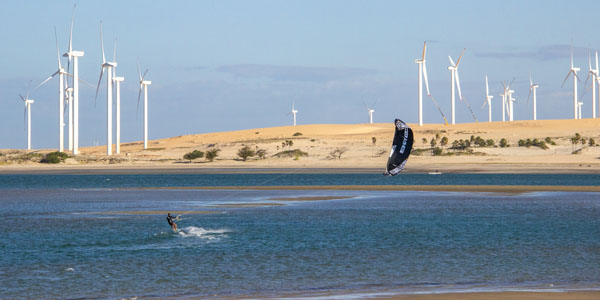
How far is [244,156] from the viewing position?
121 metres

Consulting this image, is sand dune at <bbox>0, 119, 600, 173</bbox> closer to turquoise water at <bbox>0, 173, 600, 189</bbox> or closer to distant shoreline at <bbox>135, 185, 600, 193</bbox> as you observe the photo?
turquoise water at <bbox>0, 173, 600, 189</bbox>

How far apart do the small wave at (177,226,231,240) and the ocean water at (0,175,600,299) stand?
9 centimetres

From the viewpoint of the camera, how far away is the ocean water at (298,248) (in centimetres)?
2105

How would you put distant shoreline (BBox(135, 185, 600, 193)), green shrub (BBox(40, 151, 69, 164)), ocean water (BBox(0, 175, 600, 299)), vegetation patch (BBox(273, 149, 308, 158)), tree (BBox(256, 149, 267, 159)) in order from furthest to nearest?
1. tree (BBox(256, 149, 267, 159))
2. vegetation patch (BBox(273, 149, 308, 158))
3. green shrub (BBox(40, 151, 69, 164))
4. distant shoreline (BBox(135, 185, 600, 193))
5. ocean water (BBox(0, 175, 600, 299))

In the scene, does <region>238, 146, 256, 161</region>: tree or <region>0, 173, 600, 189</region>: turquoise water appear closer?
<region>0, 173, 600, 189</region>: turquoise water

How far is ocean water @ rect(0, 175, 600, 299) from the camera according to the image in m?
21.0

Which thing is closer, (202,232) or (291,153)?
(202,232)

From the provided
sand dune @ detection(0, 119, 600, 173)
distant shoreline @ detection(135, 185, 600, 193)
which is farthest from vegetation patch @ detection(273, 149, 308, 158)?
distant shoreline @ detection(135, 185, 600, 193)

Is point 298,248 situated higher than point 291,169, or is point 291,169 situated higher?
point 291,169

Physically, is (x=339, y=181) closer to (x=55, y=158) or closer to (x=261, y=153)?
(x=261, y=153)

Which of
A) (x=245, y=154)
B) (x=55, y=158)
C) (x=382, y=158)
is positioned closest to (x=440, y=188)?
(x=382, y=158)

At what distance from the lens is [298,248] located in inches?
1153

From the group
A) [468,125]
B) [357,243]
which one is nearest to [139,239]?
[357,243]

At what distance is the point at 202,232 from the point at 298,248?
702cm
